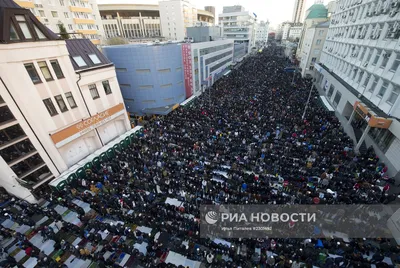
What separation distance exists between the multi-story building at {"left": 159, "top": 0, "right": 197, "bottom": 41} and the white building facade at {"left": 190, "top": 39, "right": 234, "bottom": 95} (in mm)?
31550

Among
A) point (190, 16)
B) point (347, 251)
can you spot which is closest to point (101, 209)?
point (347, 251)

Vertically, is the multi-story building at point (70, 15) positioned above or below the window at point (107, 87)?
above

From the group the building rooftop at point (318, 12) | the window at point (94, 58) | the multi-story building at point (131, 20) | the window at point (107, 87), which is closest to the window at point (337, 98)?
the window at point (107, 87)

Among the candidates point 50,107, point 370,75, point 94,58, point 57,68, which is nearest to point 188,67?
point 94,58

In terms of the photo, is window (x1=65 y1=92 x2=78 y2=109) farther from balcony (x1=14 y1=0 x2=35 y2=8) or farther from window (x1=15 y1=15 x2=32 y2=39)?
balcony (x1=14 y1=0 x2=35 y2=8)

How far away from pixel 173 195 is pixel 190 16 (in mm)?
83503

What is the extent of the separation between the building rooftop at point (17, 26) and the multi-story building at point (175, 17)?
63.3m

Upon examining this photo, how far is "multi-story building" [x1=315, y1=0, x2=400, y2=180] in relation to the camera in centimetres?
1488

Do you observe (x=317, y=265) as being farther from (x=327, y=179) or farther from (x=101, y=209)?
(x=101, y=209)

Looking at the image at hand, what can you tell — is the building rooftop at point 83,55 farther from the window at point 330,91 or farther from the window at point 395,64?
the window at point 330,91

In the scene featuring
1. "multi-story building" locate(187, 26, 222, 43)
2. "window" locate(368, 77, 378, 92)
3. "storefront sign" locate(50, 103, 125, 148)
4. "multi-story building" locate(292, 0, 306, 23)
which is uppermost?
"multi-story building" locate(292, 0, 306, 23)

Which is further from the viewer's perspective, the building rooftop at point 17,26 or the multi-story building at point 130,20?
the multi-story building at point 130,20

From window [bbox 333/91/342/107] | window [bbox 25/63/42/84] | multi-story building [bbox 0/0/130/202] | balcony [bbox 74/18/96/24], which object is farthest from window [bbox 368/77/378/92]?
balcony [bbox 74/18/96/24]

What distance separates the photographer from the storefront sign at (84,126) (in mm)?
14797
